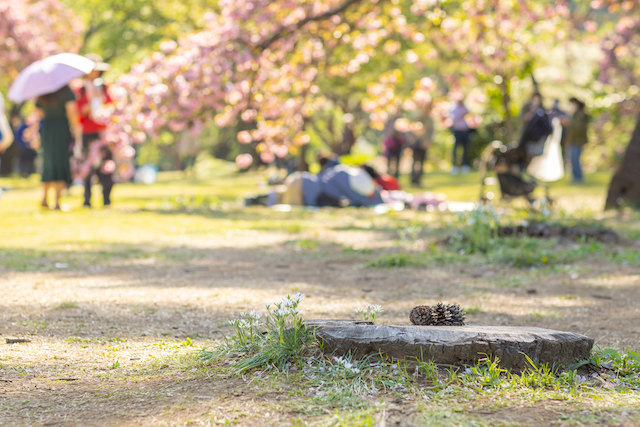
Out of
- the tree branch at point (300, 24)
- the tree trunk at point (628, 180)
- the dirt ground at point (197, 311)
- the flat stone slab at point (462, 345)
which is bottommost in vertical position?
the dirt ground at point (197, 311)

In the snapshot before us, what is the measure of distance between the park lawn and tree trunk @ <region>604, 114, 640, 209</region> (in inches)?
23.5

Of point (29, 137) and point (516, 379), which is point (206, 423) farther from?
point (29, 137)

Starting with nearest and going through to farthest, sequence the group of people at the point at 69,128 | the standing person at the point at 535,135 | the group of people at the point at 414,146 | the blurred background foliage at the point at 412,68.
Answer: the standing person at the point at 535,135
the group of people at the point at 69,128
the group of people at the point at 414,146
the blurred background foliage at the point at 412,68

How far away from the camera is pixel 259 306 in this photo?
186 inches

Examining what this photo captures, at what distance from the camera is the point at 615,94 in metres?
23.8

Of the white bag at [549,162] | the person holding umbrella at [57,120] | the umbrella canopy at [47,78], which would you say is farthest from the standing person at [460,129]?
the umbrella canopy at [47,78]

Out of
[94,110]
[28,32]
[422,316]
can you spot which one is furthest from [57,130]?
[28,32]

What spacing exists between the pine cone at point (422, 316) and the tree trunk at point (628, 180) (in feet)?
27.6

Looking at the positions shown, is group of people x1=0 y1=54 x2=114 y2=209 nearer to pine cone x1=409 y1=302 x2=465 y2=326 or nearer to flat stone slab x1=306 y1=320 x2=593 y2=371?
pine cone x1=409 y1=302 x2=465 y2=326

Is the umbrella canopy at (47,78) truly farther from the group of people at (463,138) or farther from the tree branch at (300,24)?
the group of people at (463,138)

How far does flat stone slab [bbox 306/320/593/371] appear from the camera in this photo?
3068mm

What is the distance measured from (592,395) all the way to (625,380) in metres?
0.30

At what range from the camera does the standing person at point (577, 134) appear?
54.0 feet

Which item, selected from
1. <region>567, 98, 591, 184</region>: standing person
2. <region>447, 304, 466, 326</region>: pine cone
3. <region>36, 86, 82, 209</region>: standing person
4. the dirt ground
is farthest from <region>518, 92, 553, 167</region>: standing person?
<region>447, 304, 466, 326</region>: pine cone
